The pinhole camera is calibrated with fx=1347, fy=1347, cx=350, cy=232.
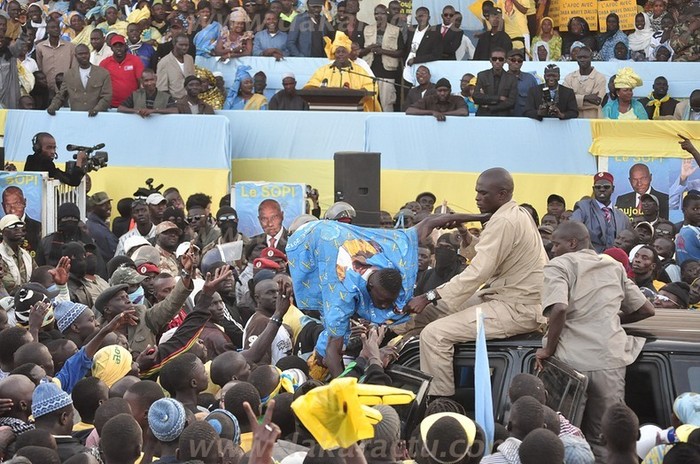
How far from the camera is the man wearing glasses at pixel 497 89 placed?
17281 millimetres

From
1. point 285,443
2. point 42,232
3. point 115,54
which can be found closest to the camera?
point 285,443

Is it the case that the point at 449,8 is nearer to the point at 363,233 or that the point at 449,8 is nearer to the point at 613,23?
the point at 613,23

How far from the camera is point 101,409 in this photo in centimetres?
650

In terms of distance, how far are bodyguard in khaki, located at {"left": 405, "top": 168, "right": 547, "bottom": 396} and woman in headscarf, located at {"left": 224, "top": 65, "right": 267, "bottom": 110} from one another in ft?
35.3

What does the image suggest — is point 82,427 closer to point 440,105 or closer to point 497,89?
point 440,105

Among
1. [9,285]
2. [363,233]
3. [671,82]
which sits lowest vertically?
[9,285]

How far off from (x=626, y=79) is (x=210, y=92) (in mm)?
5559

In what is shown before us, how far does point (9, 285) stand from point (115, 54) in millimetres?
6903

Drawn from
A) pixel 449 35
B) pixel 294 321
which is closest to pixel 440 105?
pixel 449 35

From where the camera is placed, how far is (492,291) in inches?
313

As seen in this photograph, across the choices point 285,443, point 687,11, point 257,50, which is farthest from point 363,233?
point 687,11

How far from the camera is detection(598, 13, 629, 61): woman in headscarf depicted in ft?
64.3

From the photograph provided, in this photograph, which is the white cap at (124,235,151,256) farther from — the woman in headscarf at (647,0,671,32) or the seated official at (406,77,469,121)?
the woman in headscarf at (647,0,671,32)

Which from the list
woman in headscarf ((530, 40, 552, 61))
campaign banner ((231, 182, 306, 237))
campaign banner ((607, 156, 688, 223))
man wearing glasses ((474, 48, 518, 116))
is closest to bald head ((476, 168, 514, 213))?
campaign banner ((231, 182, 306, 237))
